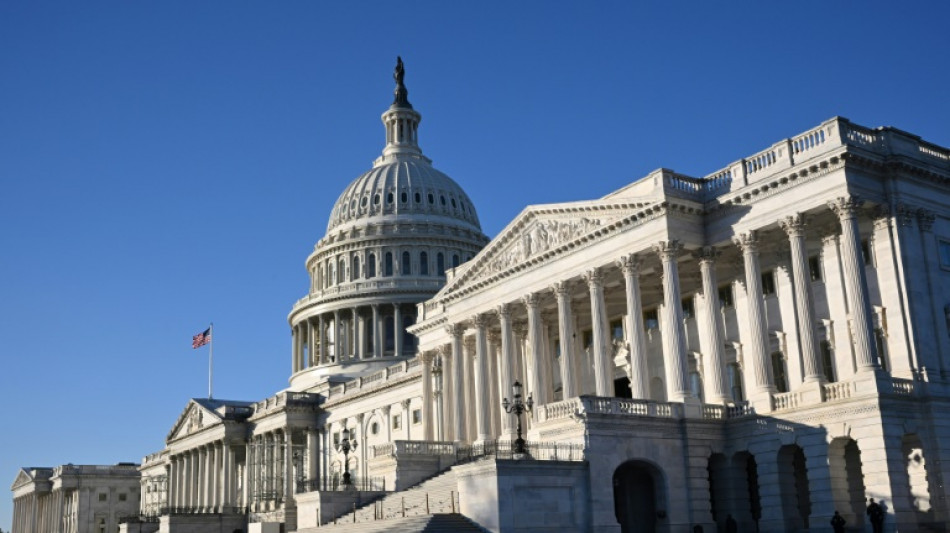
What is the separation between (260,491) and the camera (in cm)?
10162

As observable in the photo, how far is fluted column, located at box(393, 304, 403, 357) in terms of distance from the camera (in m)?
120

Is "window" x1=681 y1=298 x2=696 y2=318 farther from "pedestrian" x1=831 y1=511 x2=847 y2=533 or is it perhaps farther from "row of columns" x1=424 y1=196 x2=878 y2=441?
"pedestrian" x1=831 y1=511 x2=847 y2=533

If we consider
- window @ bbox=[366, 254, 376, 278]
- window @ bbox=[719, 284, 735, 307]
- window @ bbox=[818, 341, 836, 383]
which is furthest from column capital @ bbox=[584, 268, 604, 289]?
window @ bbox=[366, 254, 376, 278]

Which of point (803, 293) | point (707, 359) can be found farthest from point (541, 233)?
point (803, 293)

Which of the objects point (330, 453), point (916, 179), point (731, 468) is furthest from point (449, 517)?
point (330, 453)

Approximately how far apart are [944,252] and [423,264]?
272ft

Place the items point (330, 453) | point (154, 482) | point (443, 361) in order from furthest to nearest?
point (154, 482)
point (330, 453)
point (443, 361)

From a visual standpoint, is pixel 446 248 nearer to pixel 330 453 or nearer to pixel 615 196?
pixel 330 453

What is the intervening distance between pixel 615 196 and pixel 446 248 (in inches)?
2927

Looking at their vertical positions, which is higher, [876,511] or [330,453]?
[330,453]

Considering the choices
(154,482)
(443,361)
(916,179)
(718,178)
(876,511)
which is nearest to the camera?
(876,511)

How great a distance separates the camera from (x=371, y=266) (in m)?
128

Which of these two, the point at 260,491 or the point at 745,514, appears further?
the point at 260,491

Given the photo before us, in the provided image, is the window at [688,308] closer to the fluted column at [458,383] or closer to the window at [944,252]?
the window at [944,252]
